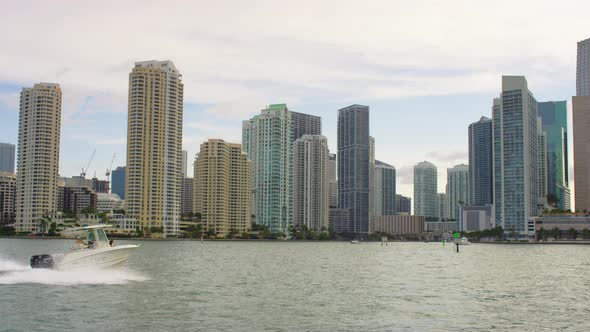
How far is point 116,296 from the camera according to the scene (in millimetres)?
56375

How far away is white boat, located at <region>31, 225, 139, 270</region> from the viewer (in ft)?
214

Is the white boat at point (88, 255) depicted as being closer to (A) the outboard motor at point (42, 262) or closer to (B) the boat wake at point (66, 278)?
(A) the outboard motor at point (42, 262)

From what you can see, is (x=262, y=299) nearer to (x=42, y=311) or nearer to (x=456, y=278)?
(x=42, y=311)

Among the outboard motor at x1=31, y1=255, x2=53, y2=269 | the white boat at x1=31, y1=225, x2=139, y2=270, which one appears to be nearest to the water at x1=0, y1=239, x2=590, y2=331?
the outboard motor at x1=31, y1=255, x2=53, y2=269

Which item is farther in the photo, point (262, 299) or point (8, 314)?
point (262, 299)

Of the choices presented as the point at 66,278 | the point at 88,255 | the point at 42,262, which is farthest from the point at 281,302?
the point at 42,262

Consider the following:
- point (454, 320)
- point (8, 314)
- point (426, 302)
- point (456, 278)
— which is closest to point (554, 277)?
point (456, 278)

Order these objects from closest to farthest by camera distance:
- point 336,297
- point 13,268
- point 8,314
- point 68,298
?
1. point 8,314
2. point 68,298
3. point 336,297
4. point 13,268

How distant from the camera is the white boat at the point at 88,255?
214ft

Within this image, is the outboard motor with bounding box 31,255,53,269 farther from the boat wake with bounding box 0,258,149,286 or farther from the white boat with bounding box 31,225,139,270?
the boat wake with bounding box 0,258,149,286

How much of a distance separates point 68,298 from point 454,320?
30.7m

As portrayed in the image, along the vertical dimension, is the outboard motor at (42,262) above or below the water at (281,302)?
above

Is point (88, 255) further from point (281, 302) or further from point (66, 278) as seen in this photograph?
point (281, 302)

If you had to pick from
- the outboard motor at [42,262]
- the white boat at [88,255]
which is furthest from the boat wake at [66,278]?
the white boat at [88,255]
